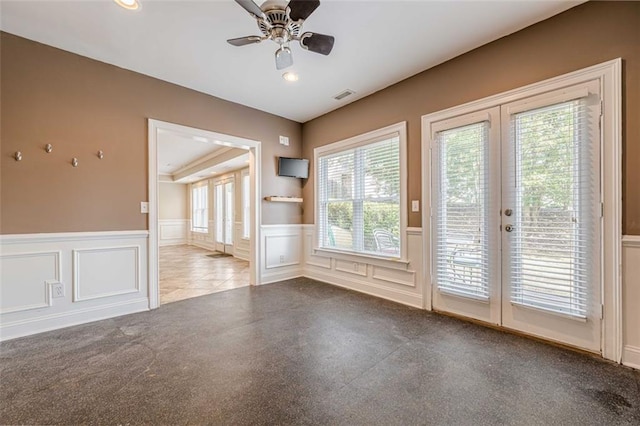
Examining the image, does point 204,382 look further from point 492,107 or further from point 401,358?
point 492,107

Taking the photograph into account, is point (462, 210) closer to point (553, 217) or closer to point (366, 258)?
point (553, 217)

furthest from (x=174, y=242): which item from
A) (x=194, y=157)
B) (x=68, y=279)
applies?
(x=68, y=279)

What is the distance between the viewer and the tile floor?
3975 mm

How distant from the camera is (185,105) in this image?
11.4 feet

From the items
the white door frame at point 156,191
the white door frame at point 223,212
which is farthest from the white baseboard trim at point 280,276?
the white door frame at point 223,212

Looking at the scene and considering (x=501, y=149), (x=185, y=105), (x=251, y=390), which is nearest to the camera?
(x=251, y=390)

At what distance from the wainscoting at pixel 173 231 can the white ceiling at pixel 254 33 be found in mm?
7886

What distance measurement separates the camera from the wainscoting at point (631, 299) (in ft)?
6.30

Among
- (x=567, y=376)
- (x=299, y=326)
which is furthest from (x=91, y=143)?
(x=567, y=376)

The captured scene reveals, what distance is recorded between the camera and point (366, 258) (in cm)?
375

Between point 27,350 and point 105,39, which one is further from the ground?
point 105,39

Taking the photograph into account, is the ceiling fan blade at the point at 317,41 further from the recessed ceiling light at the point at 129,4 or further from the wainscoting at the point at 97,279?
the wainscoting at the point at 97,279

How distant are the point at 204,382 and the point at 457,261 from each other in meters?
2.54

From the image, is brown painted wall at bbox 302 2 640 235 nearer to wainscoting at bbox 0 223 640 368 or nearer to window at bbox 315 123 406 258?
window at bbox 315 123 406 258
